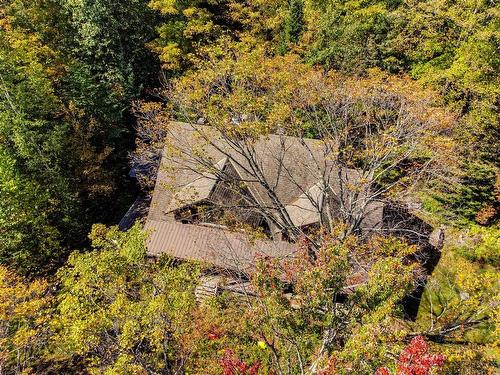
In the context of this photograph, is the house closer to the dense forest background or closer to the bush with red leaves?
the dense forest background

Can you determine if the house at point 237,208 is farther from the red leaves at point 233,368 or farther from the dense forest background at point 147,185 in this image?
the red leaves at point 233,368

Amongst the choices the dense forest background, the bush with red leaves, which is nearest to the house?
the dense forest background

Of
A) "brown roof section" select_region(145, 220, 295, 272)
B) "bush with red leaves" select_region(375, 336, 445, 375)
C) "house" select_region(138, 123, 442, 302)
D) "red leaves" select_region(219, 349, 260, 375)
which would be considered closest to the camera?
"bush with red leaves" select_region(375, 336, 445, 375)

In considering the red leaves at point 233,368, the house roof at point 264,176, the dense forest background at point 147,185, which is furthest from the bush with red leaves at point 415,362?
the house roof at point 264,176

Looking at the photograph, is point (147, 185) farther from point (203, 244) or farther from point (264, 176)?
point (264, 176)

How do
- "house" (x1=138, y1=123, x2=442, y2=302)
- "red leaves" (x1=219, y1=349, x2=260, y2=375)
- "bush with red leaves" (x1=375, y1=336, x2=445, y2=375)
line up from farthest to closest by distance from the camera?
"house" (x1=138, y1=123, x2=442, y2=302) < "red leaves" (x1=219, y1=349, x2=260, y2=375) < "bush with red leaves" (x1=375, y1=336, x2=445, y2=375)

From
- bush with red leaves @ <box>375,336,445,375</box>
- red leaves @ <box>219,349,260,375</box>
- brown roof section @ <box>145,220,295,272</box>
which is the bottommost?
brown roof section @ <box>145,220,295,272</box>
